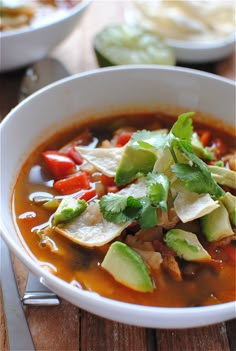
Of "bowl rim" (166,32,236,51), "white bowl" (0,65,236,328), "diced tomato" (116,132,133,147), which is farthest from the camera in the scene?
"bowl rim" (166,32,236,51)

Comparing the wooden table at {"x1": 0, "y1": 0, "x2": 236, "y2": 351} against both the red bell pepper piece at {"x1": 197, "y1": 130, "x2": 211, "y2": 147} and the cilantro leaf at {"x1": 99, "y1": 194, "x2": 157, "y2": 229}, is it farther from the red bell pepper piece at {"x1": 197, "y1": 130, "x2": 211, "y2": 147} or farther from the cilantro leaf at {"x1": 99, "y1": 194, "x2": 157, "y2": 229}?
the red bell pepper piece at {"x1": 197, "y1": 130, "x2": 211, "y2": 147}

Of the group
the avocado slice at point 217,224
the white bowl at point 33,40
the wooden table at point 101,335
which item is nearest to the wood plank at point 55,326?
the wooden table at point 101,335

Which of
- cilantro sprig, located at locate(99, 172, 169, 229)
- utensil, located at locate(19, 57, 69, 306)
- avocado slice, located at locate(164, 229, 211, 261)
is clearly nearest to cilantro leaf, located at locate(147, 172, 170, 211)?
cilantro sprig, located at locate(99, 172, 169, 229)

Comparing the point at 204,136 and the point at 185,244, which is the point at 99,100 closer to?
the point at 204,136

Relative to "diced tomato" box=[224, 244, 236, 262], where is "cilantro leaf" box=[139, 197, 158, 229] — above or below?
above

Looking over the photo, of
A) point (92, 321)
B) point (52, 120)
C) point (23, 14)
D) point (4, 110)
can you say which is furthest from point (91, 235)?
point (23, 14)

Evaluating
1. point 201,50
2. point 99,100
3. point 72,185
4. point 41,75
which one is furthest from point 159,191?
point 201,50
